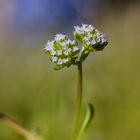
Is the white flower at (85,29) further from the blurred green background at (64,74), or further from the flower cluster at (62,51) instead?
the blurred green background at (64,74)

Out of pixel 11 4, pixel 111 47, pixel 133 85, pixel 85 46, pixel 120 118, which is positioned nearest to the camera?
pixel 85 46

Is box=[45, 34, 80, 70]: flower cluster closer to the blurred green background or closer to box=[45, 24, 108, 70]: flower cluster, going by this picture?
box=[45, 24, 108, 70]: flower cluster

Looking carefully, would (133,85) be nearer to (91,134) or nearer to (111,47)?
(91,134)

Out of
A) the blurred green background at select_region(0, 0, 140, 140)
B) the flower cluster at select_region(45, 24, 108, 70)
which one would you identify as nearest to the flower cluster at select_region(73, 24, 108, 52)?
the flower cluster at select_region(45, 24, 108, 70)

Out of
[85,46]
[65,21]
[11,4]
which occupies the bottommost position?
[85,46]

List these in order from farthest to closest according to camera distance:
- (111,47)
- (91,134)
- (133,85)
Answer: (111,47), (133,85), (91,134)

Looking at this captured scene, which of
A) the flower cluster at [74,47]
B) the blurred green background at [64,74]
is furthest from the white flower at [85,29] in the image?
the blurred green background at [64,74]

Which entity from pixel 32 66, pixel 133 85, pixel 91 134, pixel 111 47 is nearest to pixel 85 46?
pixel 91 134
